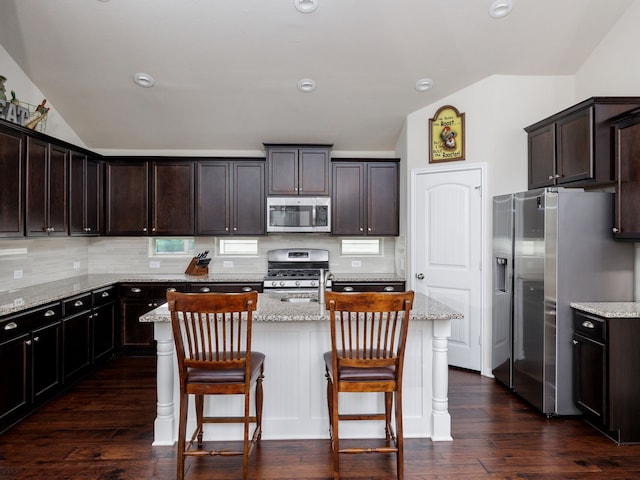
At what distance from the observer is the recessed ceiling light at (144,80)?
372 cm

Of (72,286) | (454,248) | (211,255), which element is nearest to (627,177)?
(454,248)

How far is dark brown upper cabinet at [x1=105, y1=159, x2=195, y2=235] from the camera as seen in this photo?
Answer: 4.66 meters

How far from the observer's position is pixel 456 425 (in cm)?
276

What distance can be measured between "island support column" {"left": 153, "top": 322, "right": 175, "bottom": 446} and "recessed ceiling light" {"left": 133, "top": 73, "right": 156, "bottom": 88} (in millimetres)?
2567

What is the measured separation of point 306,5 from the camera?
2938 millimetres

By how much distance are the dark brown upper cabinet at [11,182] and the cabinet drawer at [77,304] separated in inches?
27.2

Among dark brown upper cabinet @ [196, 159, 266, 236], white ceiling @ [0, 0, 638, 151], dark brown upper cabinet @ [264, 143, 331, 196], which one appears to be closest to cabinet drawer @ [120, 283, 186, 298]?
dark brown upper cabinet @ [196, 159, 266, 236]

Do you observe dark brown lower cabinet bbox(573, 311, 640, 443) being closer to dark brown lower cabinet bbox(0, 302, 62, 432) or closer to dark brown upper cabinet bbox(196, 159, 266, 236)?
dark brown upper cabinet bbox(196, 159, 266, 236)

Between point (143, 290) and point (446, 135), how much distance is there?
12.3ft

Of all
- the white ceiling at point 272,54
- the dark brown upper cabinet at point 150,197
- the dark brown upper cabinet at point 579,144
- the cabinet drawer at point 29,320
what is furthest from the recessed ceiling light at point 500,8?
the cabinet drawer at point 29,320

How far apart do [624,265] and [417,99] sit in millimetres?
2463

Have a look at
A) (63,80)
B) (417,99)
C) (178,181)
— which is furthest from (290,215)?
(63,80)

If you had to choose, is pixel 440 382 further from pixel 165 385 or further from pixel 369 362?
pixel 165 385

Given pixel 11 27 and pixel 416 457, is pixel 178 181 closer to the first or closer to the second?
pixel 11 27
